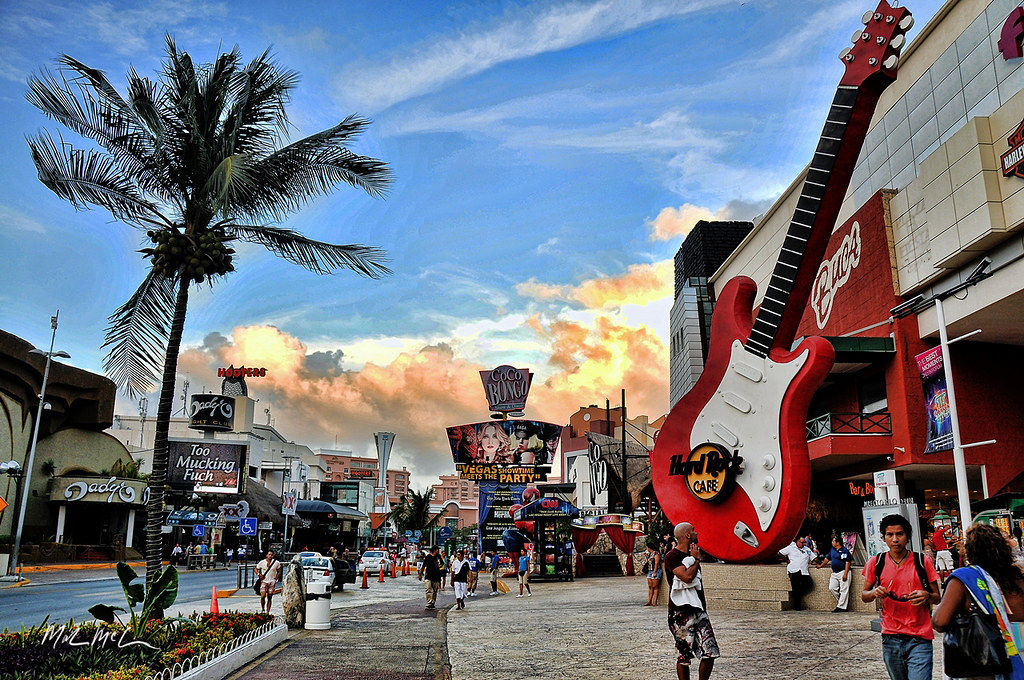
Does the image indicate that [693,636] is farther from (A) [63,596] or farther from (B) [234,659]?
(A) [63,596]

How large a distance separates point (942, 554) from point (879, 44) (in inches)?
429

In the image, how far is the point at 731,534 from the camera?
17.5 meters

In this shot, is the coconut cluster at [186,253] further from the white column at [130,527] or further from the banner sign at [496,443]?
the banner sign at [496,443]

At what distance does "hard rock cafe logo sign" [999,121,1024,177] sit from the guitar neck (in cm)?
340

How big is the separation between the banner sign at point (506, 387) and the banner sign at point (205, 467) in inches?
722

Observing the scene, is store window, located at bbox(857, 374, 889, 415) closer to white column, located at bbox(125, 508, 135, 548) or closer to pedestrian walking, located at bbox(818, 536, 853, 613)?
pedestrian walking, located at bbox(818, 536, 853, 613)

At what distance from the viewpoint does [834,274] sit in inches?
1034

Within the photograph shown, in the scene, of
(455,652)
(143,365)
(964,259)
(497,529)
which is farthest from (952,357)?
(497,529)

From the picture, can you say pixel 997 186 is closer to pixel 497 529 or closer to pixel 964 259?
pixel 964 259

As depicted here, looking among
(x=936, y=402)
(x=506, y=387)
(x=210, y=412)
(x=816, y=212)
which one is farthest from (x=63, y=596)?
(x=506, y=387)

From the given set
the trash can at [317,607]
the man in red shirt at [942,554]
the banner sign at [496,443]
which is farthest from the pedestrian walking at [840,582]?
the banner sign at [496,443]

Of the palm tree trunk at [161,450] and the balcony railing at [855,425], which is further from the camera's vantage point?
the balcony railing at [855,425]

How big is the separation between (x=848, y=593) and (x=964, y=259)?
9.28 metres

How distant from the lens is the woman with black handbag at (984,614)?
4.16m
